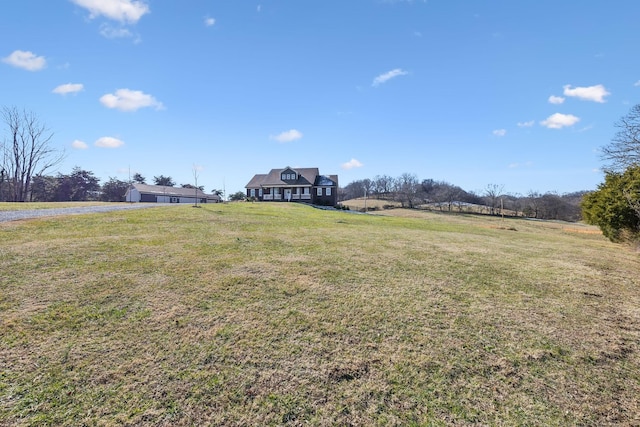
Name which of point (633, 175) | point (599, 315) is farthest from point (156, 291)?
point (633, 175)

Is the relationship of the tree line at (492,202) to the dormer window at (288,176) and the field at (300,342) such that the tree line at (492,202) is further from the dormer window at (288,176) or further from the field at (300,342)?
the field at (300,342)

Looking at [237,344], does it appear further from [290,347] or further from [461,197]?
[461,197]

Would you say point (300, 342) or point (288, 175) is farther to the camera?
point (288, 175)

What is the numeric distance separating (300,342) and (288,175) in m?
36.8

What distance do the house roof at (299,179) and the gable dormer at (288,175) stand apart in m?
0.14

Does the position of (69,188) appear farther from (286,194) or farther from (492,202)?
(492,202)

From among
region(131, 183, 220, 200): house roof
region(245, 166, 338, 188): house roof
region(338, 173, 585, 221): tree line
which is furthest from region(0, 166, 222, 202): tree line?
A: region(338, 173, 585, 221): tree line

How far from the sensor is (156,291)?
14.7 feet

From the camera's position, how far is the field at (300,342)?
8.27 ft

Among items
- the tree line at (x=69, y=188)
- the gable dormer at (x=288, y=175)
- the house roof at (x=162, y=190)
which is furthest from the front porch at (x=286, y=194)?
the tree line at (x=69, y=188)

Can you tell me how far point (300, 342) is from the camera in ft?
11.2

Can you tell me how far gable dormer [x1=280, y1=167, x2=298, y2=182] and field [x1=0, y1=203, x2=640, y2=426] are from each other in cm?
3311

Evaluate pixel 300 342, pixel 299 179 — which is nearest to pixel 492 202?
pixel 299 179

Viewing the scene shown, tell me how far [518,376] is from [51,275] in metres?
6.87
